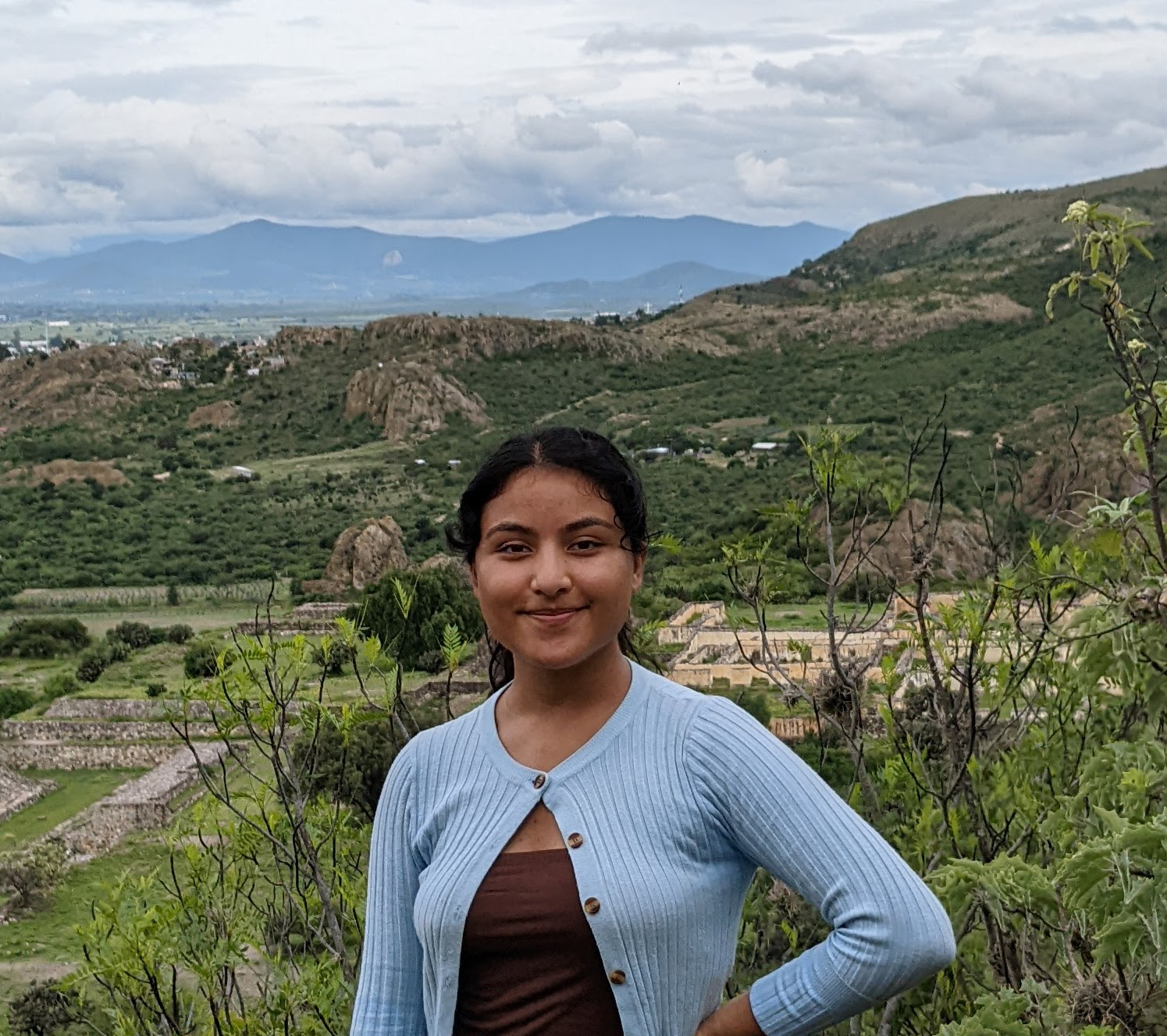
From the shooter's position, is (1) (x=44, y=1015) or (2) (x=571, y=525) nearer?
(2) (x=571, y=525)

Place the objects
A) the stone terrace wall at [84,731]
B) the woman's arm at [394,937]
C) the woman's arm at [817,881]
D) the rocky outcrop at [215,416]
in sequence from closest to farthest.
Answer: the woman's arm at [817,881] → the woman's arm at [394,937] → the stone terrace wall at [84,731] → the rocky outcrop at [215,416]

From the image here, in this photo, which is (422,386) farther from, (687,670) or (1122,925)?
(1122,925)

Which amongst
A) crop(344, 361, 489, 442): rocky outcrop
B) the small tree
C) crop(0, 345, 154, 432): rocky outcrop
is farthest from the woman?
crop(0, 345, 154, 432): rocky outcrop

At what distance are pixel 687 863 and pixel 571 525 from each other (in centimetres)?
43

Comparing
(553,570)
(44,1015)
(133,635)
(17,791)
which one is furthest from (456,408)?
(553,570)

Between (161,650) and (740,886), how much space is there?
27197 millimetres

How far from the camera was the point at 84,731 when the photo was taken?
2172 cm

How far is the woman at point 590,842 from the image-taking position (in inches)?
59.9

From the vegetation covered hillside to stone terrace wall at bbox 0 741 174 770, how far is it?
40.7 ft

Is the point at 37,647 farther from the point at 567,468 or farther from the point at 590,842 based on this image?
the point at 590,842

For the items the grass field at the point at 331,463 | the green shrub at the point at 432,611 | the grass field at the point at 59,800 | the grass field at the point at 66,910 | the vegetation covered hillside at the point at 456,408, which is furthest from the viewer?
the grass field at the point at 331,463

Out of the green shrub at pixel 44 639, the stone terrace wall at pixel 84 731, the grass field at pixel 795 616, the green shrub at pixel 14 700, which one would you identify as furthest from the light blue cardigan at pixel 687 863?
the green shrub at pixel 44 639

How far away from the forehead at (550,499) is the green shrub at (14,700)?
23635mm

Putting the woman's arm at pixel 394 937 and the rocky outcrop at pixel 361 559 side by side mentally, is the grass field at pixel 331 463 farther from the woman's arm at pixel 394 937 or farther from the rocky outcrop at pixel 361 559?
the woman's arm at pixel 394 937
